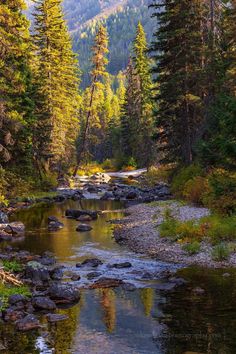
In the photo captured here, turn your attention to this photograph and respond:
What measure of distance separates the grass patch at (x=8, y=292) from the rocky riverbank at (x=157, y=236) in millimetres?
6145

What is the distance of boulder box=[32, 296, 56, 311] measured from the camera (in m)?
13.4

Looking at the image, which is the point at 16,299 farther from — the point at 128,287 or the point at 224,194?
the point at 224,194

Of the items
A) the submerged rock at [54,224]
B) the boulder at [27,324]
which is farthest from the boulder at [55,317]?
the submerged rock at [54,224]

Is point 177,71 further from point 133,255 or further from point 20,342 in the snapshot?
point 20,342

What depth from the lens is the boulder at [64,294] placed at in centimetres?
1410

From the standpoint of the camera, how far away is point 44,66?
4797 cm

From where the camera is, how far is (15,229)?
24.5m

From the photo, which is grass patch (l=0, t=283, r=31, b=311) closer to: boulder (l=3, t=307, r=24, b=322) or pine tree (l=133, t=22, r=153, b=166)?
boulder (l=3, t=307, r=24, b=322)

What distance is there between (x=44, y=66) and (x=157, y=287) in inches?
1450

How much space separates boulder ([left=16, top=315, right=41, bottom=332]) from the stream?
0.66ft

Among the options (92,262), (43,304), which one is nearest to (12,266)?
(92,262)

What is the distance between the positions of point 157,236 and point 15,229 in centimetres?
731

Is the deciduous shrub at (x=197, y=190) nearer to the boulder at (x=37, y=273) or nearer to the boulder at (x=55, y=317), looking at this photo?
the boulder at (x=37, y=273)

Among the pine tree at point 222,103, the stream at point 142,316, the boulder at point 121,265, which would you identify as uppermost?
the pine tree at point 222,103
